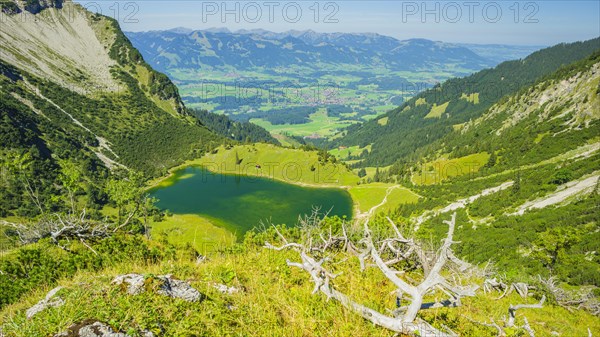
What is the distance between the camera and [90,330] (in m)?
6.06

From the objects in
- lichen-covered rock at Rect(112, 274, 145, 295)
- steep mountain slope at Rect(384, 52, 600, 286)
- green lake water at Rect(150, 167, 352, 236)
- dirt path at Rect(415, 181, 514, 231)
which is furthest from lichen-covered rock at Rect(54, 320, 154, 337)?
dirt path at Rect(415, 181, 514, 231)

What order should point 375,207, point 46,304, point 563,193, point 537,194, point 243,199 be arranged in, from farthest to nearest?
point 243,199 → point 375,207 → point 537,194 → point 563,193 → point 46,304

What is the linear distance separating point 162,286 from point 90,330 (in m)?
2.06

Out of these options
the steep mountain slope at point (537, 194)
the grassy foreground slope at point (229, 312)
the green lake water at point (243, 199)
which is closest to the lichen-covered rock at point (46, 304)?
the grassy foreground slope at point (229, 312)

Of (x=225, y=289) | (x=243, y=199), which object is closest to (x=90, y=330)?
(x=225, y=289)

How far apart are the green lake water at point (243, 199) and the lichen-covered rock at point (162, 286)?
101m

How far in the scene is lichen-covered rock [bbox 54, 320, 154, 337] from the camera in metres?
5.97

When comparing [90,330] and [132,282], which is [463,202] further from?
[90,330]

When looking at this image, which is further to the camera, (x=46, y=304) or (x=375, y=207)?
(x=375, y=207)

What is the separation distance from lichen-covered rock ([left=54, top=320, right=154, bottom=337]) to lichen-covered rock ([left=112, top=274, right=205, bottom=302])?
1.46 metres

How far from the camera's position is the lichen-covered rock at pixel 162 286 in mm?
7824

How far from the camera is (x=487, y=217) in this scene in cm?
10538

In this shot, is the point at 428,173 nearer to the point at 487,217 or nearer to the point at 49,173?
the point at 487,217

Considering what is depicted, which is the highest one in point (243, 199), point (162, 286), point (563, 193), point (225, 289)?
point (162, 286)
